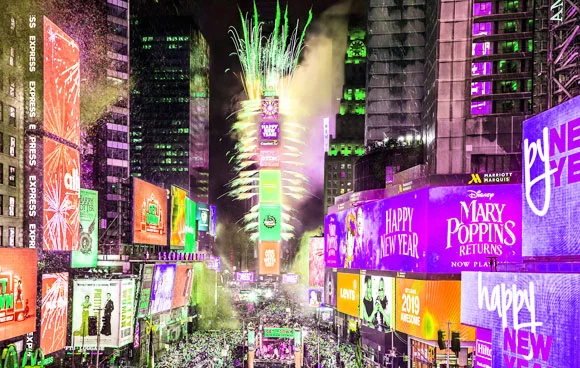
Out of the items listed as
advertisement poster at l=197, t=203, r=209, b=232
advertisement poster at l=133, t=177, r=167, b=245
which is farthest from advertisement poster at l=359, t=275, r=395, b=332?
advertisement poster at l=197, t=203, r=209, b=232

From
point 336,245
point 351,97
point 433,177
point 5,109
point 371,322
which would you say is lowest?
point 371,322

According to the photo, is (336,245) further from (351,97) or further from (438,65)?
(351,97)

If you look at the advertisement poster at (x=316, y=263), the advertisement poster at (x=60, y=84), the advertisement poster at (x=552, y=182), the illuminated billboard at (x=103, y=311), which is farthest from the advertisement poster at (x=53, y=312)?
the advertisement poster at (x=316, y=263)

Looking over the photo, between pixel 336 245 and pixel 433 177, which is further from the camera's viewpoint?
pixel 336 245

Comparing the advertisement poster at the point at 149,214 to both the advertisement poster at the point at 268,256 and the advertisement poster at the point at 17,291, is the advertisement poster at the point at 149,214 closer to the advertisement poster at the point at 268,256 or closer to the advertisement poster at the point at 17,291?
the advertisement poster at the point at 17,291

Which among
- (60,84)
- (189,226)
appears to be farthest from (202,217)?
(60,84)

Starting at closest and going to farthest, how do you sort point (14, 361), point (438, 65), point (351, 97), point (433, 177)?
1. point (14, 361)
2. point (433, 177)
3. point (438, 65)
4. point (351, 97)

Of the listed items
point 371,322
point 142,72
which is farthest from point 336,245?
point 142,72
